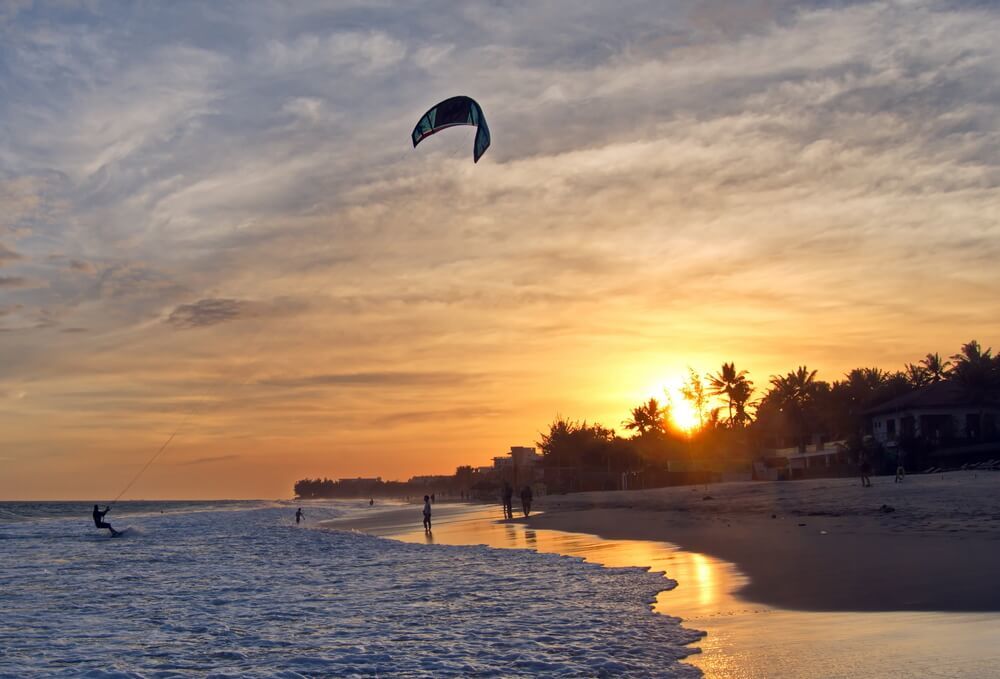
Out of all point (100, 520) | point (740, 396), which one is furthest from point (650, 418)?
point (100, 520)

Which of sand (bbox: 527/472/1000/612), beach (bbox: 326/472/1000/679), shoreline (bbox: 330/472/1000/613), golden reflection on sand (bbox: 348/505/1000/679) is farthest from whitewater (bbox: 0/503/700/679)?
sand (bbox: 527/472/1000/612)

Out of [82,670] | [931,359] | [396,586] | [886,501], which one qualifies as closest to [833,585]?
[396,586]

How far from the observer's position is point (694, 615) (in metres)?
11.2

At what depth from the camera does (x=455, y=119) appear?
81.3 ft

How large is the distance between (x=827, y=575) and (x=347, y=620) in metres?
7.29

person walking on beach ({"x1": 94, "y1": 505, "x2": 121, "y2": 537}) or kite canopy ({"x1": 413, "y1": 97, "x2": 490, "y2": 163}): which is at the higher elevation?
kite canopy ({"x1": 413, "y1": 97, "x2": 490, "y2": 163})

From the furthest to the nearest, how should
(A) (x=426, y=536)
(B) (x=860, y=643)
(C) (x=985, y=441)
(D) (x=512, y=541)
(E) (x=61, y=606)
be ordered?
1. (C) (x=985, y=441)
2. (A) (x=426, y=536)
3. (D) (x=512, y=541)
4. (E) (x=61, y=606)
5. (B) (x=860, y=643)

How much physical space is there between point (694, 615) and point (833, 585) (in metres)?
2.44

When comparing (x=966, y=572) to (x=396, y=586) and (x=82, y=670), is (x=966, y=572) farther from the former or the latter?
(x=82, y=670)

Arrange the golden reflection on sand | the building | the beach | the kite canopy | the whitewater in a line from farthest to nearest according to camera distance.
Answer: the building < the kite canopy < the whitewater < the beach < the golden reflection on sand

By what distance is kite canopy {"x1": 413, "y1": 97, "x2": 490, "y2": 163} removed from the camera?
23875 millimetres

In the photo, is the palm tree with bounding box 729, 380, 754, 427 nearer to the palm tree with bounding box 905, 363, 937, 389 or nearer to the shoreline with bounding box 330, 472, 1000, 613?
the palm tree with bounding box 905, 363, 937, 389

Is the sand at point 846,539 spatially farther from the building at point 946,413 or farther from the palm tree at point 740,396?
the palm tree at point 740,396

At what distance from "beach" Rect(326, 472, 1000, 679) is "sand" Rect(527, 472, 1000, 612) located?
0.04m
